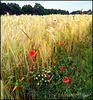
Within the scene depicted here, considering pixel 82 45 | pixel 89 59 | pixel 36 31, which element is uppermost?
pixel 36 31

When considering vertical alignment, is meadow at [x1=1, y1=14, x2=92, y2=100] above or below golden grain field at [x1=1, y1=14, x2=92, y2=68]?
below

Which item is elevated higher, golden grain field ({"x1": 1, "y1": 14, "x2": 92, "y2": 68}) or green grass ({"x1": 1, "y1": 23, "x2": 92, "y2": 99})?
golden grain field ({"x1": 1, "y1": 14, "x2": 92, "y2": 68})

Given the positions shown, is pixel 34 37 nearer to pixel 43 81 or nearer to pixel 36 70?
pixel 36 70

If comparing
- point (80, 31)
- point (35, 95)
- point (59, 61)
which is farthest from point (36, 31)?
point (80, 31)

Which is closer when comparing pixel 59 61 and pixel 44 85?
pixel 44 85

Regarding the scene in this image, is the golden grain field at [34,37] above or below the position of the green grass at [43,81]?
above

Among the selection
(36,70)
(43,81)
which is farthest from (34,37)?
(43,81)

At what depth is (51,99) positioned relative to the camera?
2.92 feet

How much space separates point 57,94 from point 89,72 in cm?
53

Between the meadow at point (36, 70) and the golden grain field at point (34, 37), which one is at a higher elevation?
the golden grain field at point (34, 37)

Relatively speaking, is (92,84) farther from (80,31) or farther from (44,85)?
(80,31)

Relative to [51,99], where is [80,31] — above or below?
above

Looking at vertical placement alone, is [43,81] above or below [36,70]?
below

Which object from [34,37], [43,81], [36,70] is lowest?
[43,81]
